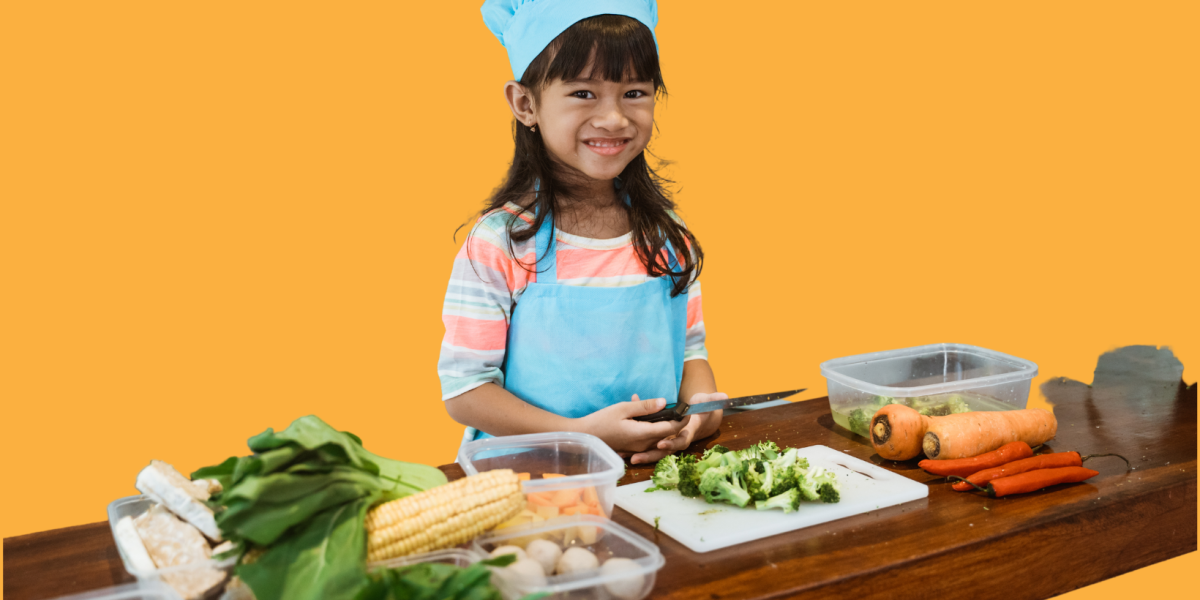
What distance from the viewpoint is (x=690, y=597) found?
7.14 ft

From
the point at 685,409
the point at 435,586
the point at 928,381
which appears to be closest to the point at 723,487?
the point at 685,409

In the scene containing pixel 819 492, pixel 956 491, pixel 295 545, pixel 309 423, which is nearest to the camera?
pixel 295 545

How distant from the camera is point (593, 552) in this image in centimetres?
231

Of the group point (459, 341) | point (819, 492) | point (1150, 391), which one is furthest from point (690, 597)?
point (1150, 391)

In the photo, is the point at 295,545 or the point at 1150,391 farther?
the point at 1150,391

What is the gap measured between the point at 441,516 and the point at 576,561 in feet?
1.14

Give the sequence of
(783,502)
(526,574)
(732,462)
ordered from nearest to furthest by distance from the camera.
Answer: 1. (526,574)
2. (783,502)
3. (732,462)

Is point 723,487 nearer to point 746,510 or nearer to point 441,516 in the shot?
point 746,510

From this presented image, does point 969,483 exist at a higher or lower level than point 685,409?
lower

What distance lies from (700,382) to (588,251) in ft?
2.57

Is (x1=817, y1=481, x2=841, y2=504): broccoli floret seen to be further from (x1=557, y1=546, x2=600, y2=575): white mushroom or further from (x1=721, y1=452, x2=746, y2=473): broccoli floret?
(x1=557, y1=546, x2=600, y2=575): white mushroom

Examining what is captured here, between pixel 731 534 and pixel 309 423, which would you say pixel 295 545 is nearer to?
pixel 309 423

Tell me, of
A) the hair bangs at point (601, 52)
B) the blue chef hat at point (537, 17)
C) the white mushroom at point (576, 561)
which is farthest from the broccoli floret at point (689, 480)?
the blue chef hat at point (537, 17)

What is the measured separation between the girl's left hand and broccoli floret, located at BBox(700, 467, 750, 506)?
420 millimetres
